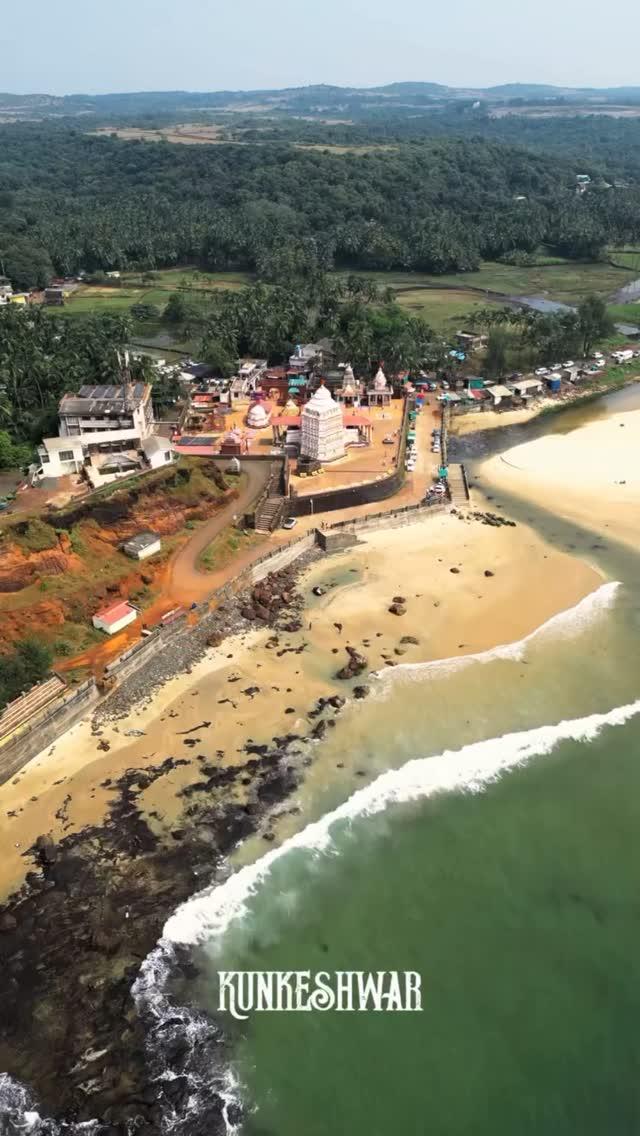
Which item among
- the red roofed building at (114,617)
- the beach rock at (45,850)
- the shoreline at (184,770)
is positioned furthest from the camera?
the red roofed building at (114,617)

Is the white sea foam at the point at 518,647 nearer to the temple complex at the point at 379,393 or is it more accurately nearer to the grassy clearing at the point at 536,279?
the temple complex at the point at 379,393

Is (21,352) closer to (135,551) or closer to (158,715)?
(135,551)

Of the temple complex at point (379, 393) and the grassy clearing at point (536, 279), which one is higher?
the grassy clearing at point (536, 279)

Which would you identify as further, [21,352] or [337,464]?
[21,352]

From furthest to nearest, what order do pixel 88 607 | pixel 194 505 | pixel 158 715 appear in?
1. pixel 194 505
2. pixel 88 607
3. pixel 158 715

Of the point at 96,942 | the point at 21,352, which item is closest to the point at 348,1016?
the point at 96,942

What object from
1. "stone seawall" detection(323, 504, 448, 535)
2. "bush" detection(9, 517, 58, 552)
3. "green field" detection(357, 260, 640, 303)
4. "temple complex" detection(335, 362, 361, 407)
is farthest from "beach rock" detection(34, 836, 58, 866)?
"green field" detection(357, 260, 640, 303)

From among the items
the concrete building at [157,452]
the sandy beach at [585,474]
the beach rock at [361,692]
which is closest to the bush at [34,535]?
the concrete building at [157,452]
